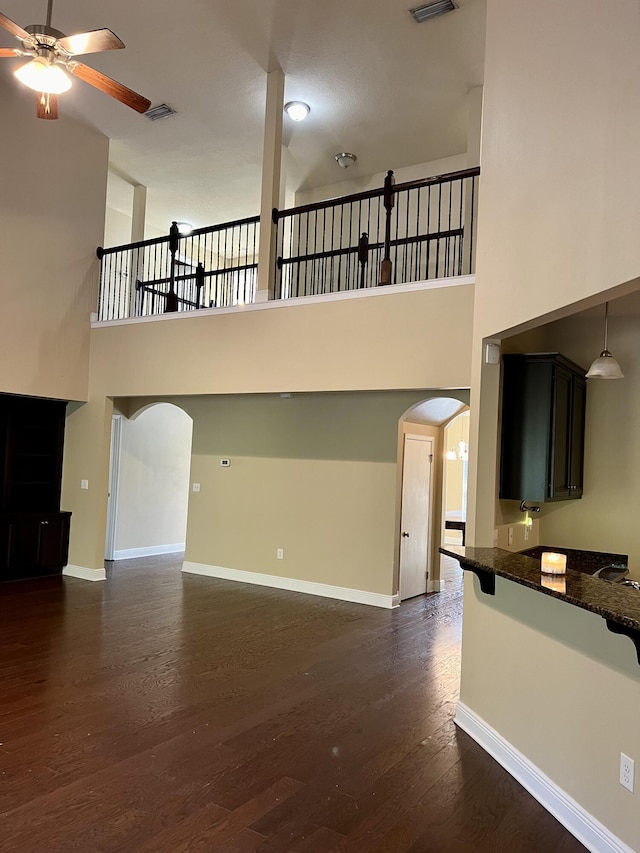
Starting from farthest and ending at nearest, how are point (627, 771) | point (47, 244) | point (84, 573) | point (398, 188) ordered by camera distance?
point (84, 573)
point (47, 244)
point (398, 188)
point (627, 771)

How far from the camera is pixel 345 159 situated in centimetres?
796

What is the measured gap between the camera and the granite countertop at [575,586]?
227 centimetres

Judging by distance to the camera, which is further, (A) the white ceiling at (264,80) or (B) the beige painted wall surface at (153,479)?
(B) the beige painted wall surface at (153,479)

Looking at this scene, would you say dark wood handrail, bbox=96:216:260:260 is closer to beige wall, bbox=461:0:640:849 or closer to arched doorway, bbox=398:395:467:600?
arched doorway, bbox=398:395:467:600

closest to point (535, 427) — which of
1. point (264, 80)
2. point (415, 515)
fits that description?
point (415, 515)

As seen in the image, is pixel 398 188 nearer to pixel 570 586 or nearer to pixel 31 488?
pixel 570 586

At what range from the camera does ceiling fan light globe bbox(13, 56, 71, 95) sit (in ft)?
12.6

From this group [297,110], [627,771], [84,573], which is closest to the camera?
[627,771]

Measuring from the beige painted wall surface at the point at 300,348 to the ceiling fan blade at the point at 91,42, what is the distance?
9.02 ft

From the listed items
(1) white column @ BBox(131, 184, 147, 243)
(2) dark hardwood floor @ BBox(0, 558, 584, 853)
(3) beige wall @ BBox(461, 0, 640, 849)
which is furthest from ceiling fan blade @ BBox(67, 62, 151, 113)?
(1) white column @ BBox(131, 184, 147, 243)

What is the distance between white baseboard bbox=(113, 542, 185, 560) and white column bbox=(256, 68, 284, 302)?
4.85 metres

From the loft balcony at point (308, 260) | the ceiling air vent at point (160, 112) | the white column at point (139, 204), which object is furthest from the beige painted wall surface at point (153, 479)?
the ceiling air vent at point (160, 112)

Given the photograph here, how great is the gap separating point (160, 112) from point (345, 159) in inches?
93.6

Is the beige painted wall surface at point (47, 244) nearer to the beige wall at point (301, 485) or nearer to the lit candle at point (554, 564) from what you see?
the beige wall at point (301, 485)
